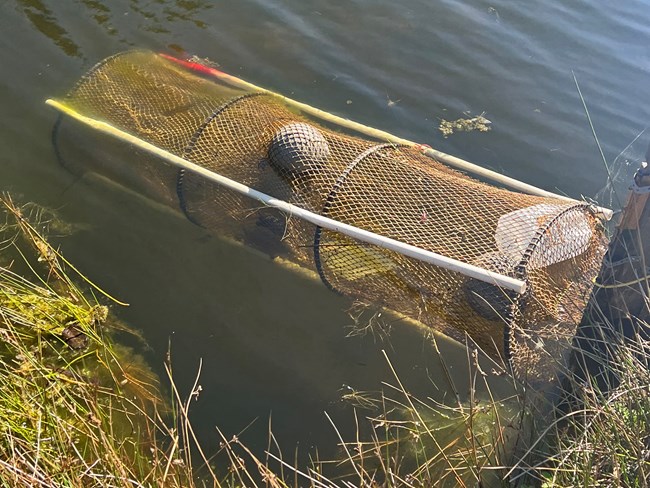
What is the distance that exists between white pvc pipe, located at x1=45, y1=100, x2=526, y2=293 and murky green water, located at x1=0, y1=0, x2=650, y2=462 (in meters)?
0.99

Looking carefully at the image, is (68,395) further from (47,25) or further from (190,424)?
(47,25)

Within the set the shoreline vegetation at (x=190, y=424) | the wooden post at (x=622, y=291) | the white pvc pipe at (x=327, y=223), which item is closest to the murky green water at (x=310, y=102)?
the shoreline vegetation at (x=190, y=424)

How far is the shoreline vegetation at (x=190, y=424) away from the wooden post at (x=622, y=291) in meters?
0.12

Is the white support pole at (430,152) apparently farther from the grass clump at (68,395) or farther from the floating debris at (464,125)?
the grass clump at (68,395)

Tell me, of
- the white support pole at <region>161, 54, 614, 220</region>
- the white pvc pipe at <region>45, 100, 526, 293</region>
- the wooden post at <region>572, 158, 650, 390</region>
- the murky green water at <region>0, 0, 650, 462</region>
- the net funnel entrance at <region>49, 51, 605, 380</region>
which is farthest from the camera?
the murky green water at <region>0, 0, 650, 462</region>

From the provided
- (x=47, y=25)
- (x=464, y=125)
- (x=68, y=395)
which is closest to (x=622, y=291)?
(x=68, y=395)

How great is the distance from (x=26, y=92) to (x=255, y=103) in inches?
107

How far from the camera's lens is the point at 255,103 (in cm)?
455

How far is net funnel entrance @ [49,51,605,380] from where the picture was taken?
350cm

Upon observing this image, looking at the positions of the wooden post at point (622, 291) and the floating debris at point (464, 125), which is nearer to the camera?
the wooden post at point (622, 291)

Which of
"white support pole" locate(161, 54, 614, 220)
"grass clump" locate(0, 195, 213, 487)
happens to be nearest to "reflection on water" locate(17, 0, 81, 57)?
"white support pole" locate(161, 54, 614, 220)

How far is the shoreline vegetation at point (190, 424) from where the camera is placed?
2348 millimetres

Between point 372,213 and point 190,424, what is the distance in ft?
6.16

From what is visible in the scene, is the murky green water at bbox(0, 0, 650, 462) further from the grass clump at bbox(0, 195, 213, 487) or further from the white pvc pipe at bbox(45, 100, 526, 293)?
the white pvc pipe at bbox(45, 100, 526, 293)
